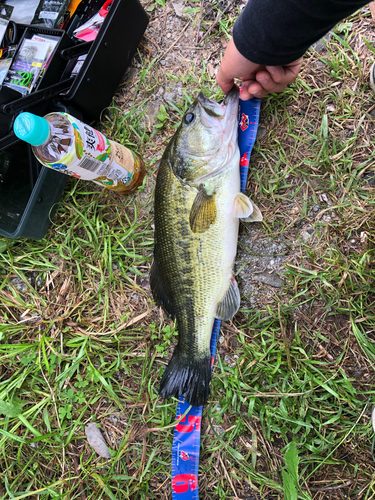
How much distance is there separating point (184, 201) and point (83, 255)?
43.5 inches

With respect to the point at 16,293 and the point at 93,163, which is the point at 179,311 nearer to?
the point at 93,163

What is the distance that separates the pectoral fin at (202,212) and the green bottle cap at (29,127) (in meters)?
0.99

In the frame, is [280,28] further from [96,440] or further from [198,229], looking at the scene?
[96,440]

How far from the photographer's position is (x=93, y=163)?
2.08m

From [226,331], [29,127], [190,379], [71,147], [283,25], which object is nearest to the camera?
[283,25]

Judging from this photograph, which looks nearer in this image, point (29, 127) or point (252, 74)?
point (29, 127)

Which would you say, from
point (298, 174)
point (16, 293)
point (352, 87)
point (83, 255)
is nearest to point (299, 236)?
point (298, 174)

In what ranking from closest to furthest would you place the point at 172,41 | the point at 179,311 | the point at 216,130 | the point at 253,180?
the point at 216,130, the point at 179,311, the point at 253,180, the point at 172,41

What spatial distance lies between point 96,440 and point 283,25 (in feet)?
9.66

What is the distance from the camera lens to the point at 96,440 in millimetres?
2471

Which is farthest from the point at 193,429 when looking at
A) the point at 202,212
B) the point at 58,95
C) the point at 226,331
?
the point at 58,95

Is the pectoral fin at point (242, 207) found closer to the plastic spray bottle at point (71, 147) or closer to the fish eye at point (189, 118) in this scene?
the fish eye at point (189, 118)

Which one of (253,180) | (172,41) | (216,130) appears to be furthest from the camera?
(172,41)

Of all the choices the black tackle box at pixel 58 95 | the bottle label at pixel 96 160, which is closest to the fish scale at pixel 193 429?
the bottle label at pixel 96 160
